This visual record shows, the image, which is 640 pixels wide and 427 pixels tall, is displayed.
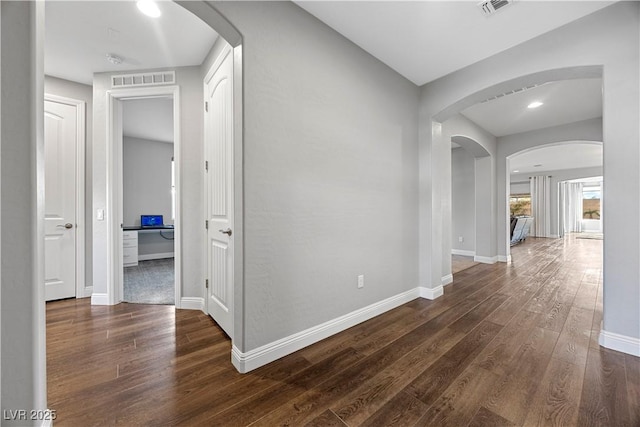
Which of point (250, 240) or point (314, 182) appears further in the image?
point (314, 182)

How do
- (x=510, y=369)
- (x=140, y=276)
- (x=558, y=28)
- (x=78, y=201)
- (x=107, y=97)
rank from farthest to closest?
(x=140, y=276)
(x=78, y=201)
(x=107, y=97)
(x=558, y=28)
(x=510, y=369)

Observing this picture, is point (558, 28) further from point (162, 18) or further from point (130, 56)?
point (130, 56)

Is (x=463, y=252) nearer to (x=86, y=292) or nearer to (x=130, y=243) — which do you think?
(x=86, y=292)

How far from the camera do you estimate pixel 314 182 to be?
2043 millimetres

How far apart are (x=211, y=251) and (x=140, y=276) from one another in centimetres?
264

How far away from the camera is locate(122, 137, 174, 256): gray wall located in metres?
5.45

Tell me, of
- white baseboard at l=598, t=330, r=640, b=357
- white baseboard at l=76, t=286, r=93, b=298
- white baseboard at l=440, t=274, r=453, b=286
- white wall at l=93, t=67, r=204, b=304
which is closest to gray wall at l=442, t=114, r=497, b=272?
white baseboard at l=440, t=274, r=453, b=286

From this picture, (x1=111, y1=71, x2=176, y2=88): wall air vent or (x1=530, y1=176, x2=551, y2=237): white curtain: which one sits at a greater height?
(x1=111, y1=71, x2=176, y2=88): wall air vent

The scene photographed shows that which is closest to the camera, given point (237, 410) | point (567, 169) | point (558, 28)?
point (237, 410)

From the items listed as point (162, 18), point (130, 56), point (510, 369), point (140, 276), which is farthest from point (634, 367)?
point (140, 276)

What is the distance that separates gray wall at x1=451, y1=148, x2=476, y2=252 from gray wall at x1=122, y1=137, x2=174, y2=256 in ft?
23.2

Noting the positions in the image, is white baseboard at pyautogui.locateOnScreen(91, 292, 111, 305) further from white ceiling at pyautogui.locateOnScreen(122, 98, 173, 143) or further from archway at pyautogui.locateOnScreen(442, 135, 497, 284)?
archway at pyautogui.locateOnScreen(442, 135, 497, 284)

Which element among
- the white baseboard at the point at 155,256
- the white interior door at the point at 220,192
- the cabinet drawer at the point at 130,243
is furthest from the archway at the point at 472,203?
the white baseboard at the point at 155,256

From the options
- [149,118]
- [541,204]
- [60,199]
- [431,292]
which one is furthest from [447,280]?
[541,204]
